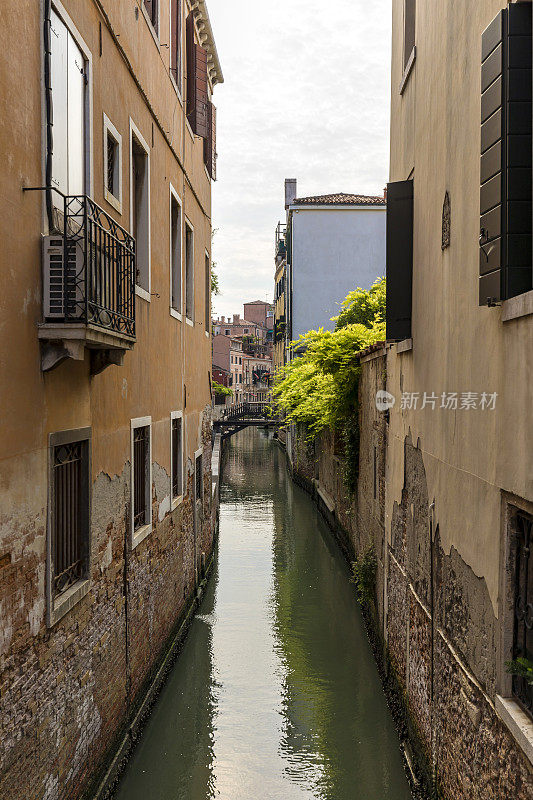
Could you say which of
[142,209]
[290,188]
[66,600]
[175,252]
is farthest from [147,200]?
[290,188]

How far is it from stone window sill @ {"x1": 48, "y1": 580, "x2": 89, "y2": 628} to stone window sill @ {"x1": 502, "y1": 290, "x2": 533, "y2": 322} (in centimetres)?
296

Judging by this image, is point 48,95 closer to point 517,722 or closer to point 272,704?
point 517,722

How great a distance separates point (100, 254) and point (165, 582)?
4584 mm

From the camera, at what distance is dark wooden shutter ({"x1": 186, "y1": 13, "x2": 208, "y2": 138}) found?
10172 millimetres

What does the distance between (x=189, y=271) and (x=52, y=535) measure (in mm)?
6864

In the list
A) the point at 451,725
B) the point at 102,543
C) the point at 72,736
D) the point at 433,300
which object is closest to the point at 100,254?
the point at 102,543

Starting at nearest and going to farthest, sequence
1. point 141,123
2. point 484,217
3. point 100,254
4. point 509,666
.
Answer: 1. point 509,666
2. point 484,217
3. point 100,254
4. point 141,123

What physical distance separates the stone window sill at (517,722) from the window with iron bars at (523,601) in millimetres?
38

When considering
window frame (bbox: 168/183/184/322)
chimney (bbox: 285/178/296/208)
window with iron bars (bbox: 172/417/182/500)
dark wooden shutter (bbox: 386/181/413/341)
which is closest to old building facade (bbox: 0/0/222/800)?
window frame (bbox: 168/183/184/322)

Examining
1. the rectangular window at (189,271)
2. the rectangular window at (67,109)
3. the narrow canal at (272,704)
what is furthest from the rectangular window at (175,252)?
the narrow canal at (272,704)

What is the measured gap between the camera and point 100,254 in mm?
4668

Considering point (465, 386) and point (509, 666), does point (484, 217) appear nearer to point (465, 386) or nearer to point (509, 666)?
point (465, 386)

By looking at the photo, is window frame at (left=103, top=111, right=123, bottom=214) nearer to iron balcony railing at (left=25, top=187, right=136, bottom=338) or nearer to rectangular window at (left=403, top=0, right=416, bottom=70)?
iron balcony railing at (left=25, top=187, right=136, bottom=338)

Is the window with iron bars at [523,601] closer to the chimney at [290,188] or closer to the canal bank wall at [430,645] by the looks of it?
the canal bank wall at [430,645]
